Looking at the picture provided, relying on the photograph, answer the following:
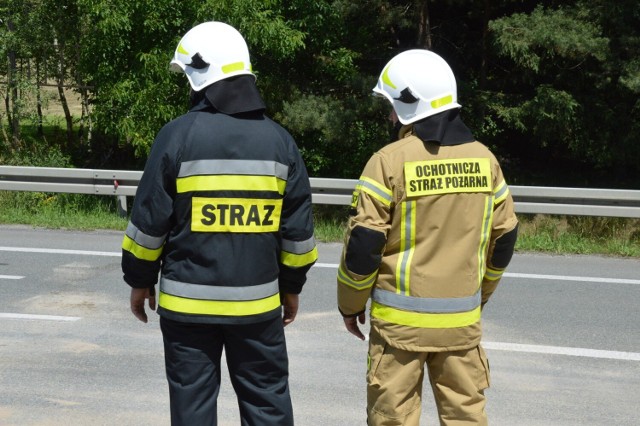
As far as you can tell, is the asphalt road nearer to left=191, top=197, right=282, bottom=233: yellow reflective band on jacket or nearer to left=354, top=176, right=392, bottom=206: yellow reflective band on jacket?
left=191, top=197, right=282, bottom=233: yellow reflective band on jacket

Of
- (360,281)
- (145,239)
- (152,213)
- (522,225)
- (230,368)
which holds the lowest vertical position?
(522,225)

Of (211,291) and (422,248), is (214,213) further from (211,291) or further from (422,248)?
(422,248)

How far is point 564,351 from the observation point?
6.43 m

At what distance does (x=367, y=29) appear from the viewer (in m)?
16.2

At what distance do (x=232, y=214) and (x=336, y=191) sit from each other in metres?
7.68

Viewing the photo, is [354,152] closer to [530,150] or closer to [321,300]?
[530,150]

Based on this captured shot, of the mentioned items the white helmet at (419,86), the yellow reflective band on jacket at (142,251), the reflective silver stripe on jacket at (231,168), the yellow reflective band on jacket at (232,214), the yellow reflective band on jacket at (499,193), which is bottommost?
the yellow reflective band on jacket at (142,251)

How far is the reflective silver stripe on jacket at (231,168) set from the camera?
3.56 metres

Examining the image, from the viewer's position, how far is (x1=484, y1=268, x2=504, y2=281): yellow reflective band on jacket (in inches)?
158

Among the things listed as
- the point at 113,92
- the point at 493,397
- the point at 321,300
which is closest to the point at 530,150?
the point at 113,92

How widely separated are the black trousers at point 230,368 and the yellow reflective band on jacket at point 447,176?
812mm

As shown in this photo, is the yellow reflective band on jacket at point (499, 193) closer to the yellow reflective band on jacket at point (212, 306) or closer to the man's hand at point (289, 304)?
the man's hand at point (289, 304)

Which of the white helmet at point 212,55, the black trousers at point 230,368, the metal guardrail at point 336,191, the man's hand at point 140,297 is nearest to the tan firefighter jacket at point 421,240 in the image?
the black trousers at point 230,368

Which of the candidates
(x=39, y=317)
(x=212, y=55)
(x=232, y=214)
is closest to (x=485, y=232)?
(x=232, y=214)
